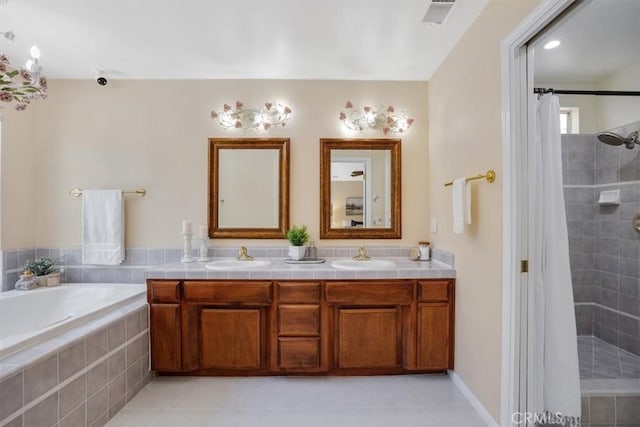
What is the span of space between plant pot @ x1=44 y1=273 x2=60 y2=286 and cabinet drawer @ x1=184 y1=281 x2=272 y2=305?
4.39 feet

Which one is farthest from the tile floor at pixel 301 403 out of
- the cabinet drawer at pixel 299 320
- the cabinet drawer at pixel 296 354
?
the cabinet drawer at pixel 299 320

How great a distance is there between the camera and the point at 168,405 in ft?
6.41

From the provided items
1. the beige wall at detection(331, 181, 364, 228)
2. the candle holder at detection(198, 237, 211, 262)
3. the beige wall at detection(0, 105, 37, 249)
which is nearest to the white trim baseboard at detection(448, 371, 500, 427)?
the beige wall at detection(331, 181, 364, 228)

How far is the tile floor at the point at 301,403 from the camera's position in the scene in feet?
5.93

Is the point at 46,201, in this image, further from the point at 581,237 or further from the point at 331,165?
the point at 581,237

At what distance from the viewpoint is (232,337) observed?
222 cm

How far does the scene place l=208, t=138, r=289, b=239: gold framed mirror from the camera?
2744mm

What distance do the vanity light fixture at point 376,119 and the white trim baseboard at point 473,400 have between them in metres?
2.06

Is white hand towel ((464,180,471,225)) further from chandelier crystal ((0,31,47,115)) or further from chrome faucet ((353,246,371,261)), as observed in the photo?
chandelier crystal ((0,31,47,115))

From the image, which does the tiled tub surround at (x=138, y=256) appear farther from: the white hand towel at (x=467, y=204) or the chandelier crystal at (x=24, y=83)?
the chandelier crystal at (x=24, y=83)

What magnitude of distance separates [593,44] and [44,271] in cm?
457

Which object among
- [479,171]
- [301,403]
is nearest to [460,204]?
[479,171]

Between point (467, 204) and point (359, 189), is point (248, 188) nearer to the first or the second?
point (359, 189)

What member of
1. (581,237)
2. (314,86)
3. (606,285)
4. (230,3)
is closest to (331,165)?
(314,86)
